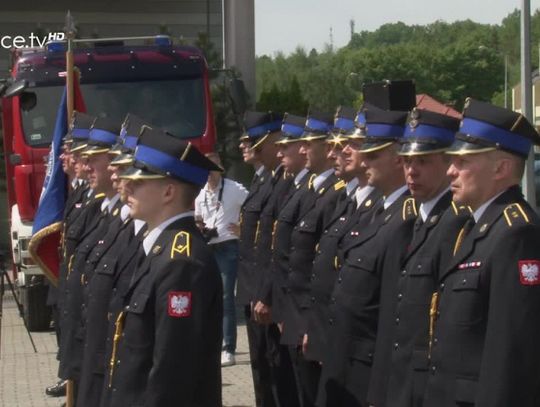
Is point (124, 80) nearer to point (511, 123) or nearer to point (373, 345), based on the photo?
point (373, 345)

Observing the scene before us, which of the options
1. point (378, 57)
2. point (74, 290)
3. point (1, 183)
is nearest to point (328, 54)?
point (378, 57)

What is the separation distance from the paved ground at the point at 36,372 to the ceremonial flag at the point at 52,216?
1205 mm

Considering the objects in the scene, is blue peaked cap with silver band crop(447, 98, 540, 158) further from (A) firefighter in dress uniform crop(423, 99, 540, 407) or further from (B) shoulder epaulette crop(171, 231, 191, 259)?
(B) shoulder epaulette crop(171, 231, 191, 259)

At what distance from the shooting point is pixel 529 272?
4297mm

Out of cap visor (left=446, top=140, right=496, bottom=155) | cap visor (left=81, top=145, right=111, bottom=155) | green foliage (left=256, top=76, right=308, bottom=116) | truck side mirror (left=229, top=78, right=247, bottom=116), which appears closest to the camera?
cap visor (left=446, top=140, right=496, bottom=155)

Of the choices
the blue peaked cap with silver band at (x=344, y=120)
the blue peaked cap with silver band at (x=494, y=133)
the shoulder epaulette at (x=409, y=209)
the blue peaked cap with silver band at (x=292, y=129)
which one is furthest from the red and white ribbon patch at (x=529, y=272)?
the blue peaked cap with silver band at (x=292, y=129)

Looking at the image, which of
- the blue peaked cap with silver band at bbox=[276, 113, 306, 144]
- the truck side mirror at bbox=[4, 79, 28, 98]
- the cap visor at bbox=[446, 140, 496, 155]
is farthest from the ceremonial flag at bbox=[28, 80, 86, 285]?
the cap visor at bbox=[446, 140, 496, 155]

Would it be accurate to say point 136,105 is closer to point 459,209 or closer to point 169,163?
point 169,163

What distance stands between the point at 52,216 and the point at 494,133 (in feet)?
20.3

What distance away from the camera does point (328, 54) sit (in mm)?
116750

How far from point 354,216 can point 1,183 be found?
56.9 ft

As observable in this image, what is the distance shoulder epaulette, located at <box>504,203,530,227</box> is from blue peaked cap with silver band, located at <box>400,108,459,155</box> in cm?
90

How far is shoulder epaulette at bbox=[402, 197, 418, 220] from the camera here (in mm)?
5741

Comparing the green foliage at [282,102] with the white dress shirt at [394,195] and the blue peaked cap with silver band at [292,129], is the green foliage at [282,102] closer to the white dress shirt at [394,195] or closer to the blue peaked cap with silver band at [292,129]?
the blue peaked cap with silver band at [292,129]
